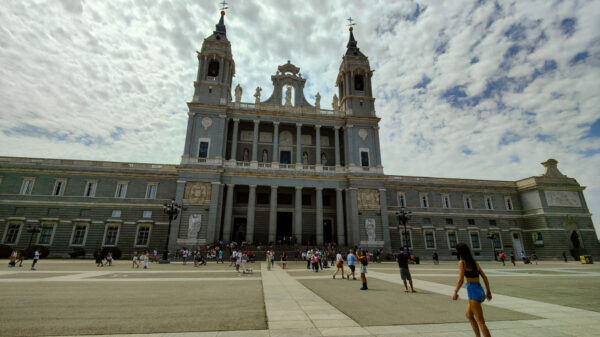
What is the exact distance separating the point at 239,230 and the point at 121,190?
15.7m

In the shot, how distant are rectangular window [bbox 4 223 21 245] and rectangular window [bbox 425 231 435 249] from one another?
49.6 metres

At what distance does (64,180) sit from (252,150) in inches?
912


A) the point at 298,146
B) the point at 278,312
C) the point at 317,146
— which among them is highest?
the point at 317,146

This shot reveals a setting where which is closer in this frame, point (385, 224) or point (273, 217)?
point (273, 217)

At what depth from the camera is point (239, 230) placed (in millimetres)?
34750

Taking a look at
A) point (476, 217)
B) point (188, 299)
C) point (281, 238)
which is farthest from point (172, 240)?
point (476, 217)

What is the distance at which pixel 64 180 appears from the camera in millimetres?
33062

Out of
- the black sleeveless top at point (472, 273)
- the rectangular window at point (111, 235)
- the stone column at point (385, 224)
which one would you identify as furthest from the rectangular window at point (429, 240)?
the rectangular window at point (111, 235)

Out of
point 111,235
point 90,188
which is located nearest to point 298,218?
point 111,235

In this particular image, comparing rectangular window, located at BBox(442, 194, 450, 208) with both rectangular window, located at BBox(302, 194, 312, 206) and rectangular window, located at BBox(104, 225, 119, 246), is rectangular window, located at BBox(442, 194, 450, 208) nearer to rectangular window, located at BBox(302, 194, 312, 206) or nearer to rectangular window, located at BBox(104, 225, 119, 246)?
rectangular window, located at BBox(302, 194, 312, 206)

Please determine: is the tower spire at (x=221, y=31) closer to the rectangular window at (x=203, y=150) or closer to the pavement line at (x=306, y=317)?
the rectangular window at (x=203, y=150)

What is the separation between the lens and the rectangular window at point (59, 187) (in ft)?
107

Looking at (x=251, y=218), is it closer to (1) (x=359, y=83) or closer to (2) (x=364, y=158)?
(2) (x=364, y=158)

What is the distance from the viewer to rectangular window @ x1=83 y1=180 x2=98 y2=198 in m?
33.0
